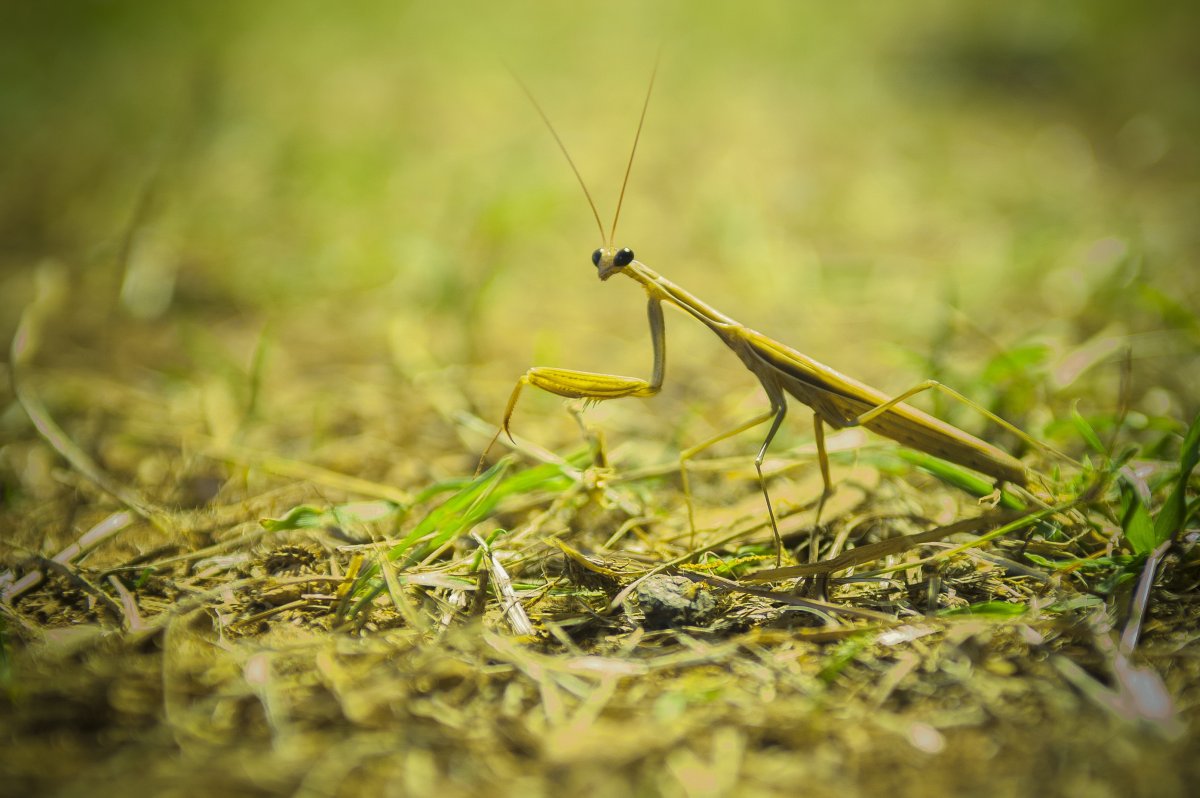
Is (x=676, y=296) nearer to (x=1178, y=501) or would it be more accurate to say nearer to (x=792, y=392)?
(x=792, y=392)

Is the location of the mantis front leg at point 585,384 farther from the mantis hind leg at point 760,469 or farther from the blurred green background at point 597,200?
the blurred green background at point 597,200

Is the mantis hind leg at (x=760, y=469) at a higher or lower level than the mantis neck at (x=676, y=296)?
lower

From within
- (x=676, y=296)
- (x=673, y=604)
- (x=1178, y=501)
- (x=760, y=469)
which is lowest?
(x=673, y=604)

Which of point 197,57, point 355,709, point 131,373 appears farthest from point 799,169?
point 197,57

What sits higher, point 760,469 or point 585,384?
point 585,384

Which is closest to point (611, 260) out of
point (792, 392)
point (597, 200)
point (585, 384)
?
point (585, 384)

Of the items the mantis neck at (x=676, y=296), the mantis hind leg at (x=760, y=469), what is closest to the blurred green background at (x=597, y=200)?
the mantis hind leg at (x=760, y=469)
